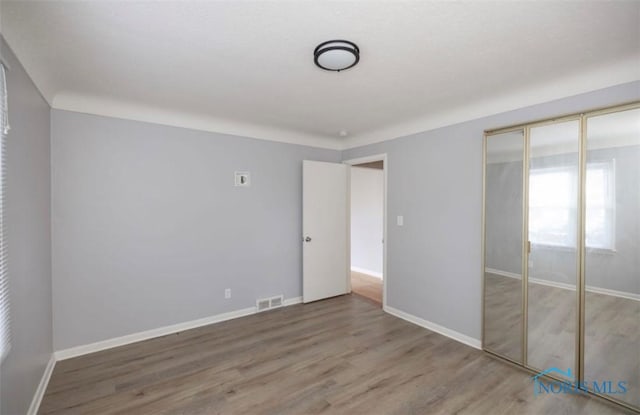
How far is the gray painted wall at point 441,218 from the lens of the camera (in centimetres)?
290

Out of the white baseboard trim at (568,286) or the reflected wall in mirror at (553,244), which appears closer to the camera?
the white baseboard trim at (568,286)

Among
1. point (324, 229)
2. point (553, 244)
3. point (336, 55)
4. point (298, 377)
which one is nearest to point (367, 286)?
point (324, 229)

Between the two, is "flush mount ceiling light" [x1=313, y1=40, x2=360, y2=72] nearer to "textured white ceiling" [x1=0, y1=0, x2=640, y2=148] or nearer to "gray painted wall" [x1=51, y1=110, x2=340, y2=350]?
"textured white ceiling" [x1=0, y1=0, x2=640, y2=148]

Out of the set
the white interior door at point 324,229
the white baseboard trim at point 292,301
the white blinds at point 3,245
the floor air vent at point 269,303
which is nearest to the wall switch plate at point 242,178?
the white interior door at point 324,229

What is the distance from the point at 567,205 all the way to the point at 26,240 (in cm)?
402

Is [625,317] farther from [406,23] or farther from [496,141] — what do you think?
[406,23]

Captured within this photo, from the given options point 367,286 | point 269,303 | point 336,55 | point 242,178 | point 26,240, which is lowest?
point 367,286

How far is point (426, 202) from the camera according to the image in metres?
3.40

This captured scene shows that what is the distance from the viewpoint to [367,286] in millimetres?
5102

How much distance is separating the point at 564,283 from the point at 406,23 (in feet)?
7.79

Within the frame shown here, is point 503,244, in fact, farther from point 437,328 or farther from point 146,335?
point 146,335

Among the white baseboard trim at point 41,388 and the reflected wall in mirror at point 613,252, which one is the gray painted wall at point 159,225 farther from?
the reflected wall in mirror at point 613,252

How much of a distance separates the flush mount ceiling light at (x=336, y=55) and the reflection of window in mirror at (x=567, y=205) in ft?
6.21

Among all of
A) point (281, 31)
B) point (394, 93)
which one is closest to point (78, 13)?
point (281, 31)
